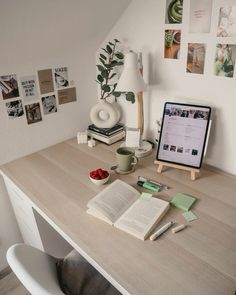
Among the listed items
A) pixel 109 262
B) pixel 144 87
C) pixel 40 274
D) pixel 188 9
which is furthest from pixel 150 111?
pixel 40 274

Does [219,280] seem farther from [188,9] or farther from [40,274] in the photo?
[188,9]

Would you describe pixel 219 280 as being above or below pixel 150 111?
below

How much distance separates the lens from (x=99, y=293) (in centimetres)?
100

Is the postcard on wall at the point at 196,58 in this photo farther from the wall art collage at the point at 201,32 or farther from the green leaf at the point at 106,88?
the green leaf at the point at 106,88

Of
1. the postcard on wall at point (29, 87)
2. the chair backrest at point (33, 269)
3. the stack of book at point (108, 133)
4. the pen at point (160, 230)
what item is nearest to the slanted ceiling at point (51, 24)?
the postcard on wall at point (29, 87)

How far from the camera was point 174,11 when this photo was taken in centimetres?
116

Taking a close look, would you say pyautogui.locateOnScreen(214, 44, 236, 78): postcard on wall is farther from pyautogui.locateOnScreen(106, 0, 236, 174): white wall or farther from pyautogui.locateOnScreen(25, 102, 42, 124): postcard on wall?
pyautogui.locateOnScreen(25, 102, 42, 124): postcard on wall

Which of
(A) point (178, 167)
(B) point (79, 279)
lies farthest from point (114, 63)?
(B) point (79, 279)

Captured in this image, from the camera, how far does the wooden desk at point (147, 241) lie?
78 centimetres

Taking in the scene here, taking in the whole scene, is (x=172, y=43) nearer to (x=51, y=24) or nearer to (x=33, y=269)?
(x=51, y=24)

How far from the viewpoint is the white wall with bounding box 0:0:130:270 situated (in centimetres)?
111

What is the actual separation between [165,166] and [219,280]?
63 centimetres

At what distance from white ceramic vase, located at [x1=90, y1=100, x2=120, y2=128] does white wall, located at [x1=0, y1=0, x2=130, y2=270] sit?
0.43ft

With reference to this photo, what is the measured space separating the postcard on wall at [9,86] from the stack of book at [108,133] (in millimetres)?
503
